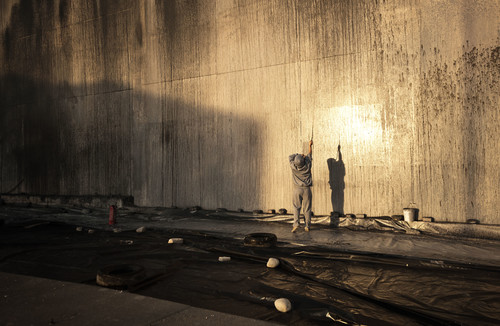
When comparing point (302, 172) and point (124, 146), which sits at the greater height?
point (124, 146)

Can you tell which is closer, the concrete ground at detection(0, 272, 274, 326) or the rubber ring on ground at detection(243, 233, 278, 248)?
the concrete ground at detection(0, 272, 274, 326)

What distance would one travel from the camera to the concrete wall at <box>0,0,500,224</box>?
26.5 feet

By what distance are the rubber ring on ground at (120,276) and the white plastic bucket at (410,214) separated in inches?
246

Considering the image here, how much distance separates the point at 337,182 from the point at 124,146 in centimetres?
782

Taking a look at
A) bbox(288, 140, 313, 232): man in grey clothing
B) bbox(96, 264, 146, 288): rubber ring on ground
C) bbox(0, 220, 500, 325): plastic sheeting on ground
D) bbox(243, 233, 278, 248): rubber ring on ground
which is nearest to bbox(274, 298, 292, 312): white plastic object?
bbox(0, 220, 500, 325): plastic sheeting on ground

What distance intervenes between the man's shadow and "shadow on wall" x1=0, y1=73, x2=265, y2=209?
2208mm

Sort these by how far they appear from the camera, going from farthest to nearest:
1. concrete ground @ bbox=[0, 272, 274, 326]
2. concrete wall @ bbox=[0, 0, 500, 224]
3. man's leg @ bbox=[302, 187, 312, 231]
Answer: man's leg @ bbox=[302, 187, 312, 231] → concrete wall @ bbox=[0, 0, 500, 224] → concrete ground @ bbox=[0, 272, 274, 326]

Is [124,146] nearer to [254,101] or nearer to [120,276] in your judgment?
[254,101]

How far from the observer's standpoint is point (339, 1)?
9.23 metres

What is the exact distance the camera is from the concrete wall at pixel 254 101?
318 inches

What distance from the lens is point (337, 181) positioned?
923cm

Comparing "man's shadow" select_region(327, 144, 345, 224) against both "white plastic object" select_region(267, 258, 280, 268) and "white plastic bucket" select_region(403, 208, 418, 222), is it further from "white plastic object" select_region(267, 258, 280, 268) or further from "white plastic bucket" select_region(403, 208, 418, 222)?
"white plastic object" select_region(267, 258, 280, 268)

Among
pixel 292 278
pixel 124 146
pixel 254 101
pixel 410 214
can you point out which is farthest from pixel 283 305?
pixel 124 146

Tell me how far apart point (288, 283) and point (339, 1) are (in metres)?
7.86
